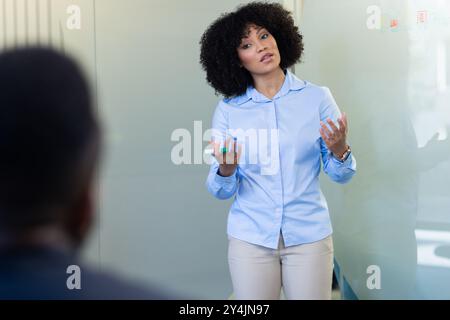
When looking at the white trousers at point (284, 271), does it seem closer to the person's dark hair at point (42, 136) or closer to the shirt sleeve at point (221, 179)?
the shirt sleeve at point (221, 179)

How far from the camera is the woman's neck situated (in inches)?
58.5

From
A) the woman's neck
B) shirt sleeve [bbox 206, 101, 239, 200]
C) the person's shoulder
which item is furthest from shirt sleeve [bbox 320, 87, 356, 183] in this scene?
the person's shoulder

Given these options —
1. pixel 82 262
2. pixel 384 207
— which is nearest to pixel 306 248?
pixel 384 207

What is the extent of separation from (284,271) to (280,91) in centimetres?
44

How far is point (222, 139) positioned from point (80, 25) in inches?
32.2

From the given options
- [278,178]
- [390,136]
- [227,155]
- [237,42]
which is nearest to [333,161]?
[278,178]

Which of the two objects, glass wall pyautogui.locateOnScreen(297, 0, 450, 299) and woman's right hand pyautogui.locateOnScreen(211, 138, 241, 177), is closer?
woman's right hand pyautogui.locateOnScreen(211, 138, 241, 177)

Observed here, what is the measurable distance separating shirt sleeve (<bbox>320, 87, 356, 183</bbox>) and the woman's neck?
12 cm

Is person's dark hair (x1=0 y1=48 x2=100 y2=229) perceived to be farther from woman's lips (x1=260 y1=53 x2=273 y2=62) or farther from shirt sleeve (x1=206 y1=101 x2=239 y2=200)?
woman's lips (x1=260 y1=53 x2=273 y2=62)

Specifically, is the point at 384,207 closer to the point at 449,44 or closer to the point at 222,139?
the point at 449,44

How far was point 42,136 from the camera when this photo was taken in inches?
20.4

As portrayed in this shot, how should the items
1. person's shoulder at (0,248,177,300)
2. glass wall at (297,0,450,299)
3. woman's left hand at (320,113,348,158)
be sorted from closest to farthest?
person's shoulder at (0,248,177,300) → woman's left hand at (320,113,348,158) → glass wall at (297,0,450,299)

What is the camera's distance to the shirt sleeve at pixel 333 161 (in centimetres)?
138
